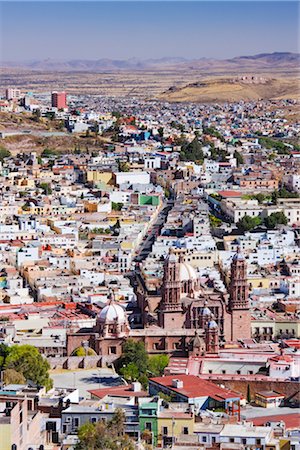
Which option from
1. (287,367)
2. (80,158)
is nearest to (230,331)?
(287,367)

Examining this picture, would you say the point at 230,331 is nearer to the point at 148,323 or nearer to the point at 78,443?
the point at 148,323

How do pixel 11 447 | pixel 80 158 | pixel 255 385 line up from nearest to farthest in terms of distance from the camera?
pixel 11 447 → pixel 255 385 → pixel 80 158

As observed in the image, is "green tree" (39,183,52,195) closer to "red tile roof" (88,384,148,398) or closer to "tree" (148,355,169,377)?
"tree" (148,355,169,377)

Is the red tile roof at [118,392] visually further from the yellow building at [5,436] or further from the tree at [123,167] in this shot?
the tree at [123,167]

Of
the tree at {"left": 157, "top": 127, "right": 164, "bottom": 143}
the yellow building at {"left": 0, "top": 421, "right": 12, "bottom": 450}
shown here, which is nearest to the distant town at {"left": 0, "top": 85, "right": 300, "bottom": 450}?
the yellow building at {"left": 0, "top": 421, "right": 12, "bottom": 450}

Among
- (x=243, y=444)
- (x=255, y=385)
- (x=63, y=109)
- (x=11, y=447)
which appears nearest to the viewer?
(x=11, y=447)

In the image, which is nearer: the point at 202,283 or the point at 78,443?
the point at 78,443
